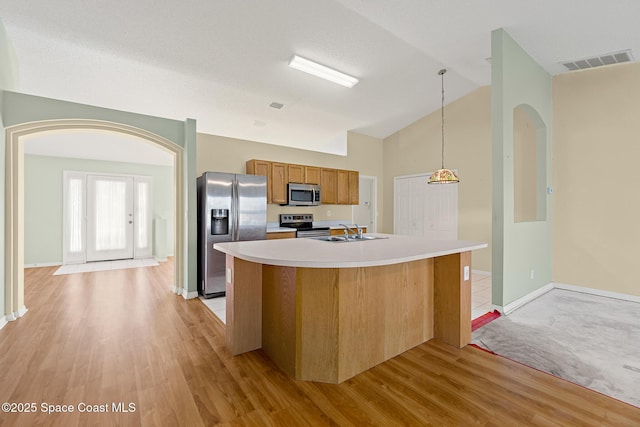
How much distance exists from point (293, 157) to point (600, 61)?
4736 mm

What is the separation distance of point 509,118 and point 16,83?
5.97 metres

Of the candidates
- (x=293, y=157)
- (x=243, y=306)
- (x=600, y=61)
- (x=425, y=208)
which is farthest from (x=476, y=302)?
(x=293, y=157)

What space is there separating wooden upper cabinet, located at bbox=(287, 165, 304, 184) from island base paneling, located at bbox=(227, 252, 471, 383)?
3.05 meters

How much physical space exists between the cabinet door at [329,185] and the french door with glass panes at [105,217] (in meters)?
4.67

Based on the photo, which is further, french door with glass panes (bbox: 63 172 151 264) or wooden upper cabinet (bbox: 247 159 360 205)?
french door with glass panes (bbox: 63 172 151 264)

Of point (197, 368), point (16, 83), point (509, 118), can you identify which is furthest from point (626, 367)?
point (16, 83)

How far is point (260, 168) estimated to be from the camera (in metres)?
4.95

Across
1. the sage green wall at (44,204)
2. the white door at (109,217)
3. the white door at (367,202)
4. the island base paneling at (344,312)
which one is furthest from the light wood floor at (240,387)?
the white door at (367,202)

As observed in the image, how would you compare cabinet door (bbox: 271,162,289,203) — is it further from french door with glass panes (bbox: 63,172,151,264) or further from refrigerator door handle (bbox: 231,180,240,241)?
french door with glass panes (bbox: 63,172,151,264)

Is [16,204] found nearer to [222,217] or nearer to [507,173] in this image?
[222,217]

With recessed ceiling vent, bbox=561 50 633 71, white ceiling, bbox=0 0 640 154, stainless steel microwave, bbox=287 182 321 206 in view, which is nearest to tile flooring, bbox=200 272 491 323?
stainless steel microwave, bbox=287 182 321 206

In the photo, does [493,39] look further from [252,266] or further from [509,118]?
[252,266]

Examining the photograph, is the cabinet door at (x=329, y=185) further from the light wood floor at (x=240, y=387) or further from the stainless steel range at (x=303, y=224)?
the light wood floor at (x=240, y=387)

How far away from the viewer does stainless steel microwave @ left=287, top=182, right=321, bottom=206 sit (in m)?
5.23
